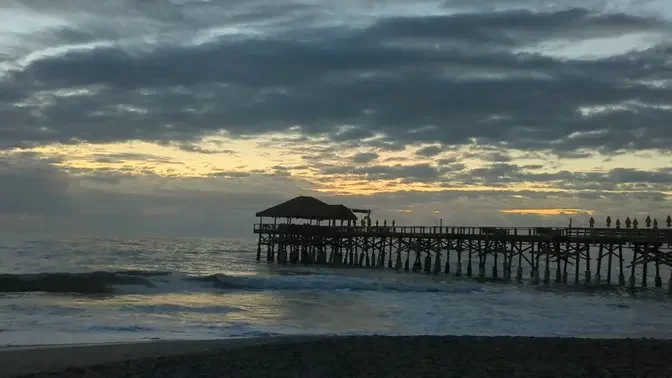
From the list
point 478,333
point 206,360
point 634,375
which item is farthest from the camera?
point 478,333

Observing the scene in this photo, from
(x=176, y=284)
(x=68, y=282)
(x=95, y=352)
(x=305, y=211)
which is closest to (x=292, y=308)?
(x=176, y=284)

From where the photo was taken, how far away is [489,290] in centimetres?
3469

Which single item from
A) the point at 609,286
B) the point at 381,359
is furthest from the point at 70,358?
the point at 609,286

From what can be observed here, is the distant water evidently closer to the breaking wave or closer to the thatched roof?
the breaking wave

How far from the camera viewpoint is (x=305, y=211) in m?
54.7

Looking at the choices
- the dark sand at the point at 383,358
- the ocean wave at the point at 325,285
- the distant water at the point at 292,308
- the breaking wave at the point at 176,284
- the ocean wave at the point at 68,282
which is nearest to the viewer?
the dark sand at the point at 383,358

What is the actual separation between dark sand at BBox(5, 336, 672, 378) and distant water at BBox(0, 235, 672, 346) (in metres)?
2.78

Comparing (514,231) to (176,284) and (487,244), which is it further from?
(176,284)

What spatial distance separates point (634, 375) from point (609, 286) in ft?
94.1

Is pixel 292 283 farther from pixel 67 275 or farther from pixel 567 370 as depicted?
pixel 567 370

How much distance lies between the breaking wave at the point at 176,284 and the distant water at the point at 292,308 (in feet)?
0.17

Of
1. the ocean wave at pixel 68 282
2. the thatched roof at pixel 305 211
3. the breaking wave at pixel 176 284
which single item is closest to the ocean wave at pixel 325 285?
the breaking wave at pixel 176 284

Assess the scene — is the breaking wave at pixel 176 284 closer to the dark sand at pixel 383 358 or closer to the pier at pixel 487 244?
the pier at pixel 487 244

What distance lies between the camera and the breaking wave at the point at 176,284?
29.6m
